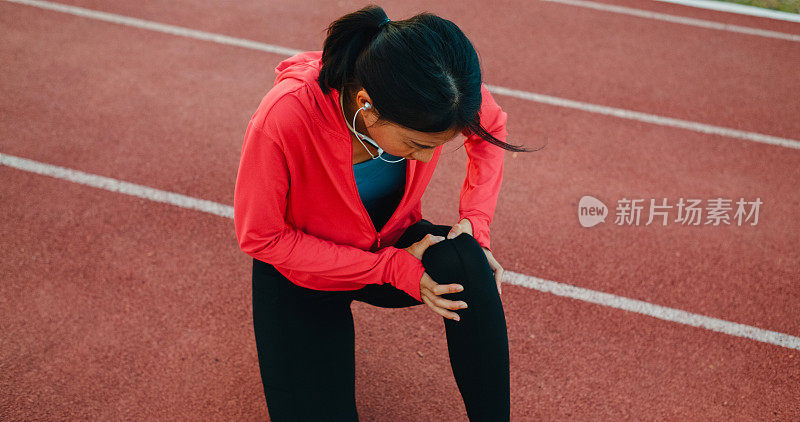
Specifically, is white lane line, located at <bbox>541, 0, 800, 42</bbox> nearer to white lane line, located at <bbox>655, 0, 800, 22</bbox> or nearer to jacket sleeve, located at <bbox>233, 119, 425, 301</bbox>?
white lane line, located at <bbox>655, 0, 800, 22</bbox>

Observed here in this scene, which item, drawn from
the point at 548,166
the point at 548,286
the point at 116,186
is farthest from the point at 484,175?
the point at 116,186

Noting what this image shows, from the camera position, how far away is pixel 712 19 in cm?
661

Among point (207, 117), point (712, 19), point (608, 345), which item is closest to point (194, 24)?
point (207, 117)

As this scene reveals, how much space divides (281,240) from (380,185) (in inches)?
16.5

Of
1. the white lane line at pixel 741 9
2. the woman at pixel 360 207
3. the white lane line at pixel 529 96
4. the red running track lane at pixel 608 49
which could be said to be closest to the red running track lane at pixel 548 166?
the white lane line at pixel 529 96

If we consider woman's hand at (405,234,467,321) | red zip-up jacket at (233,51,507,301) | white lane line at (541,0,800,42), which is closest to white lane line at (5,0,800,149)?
white lane line at (541,0,800,42)

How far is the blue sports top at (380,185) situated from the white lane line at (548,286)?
1.25 m

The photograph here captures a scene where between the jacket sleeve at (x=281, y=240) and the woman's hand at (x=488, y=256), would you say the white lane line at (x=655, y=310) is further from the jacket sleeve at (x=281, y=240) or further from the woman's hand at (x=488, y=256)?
the jacket sleeve at (x=281, y=240)

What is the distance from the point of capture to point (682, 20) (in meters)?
6.52

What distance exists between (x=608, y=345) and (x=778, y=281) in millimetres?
1226

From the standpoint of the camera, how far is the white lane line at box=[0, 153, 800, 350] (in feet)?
9.38

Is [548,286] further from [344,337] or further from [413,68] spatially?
[413,68]

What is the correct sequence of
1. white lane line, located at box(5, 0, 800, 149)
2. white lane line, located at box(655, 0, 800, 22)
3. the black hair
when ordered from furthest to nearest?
white lane line, located at box(655, 0, 800, 22), white lane line, located at box(5, 0, 800, 149), the black hair

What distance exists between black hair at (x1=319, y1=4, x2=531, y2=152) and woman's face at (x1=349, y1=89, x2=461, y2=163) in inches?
1.2
